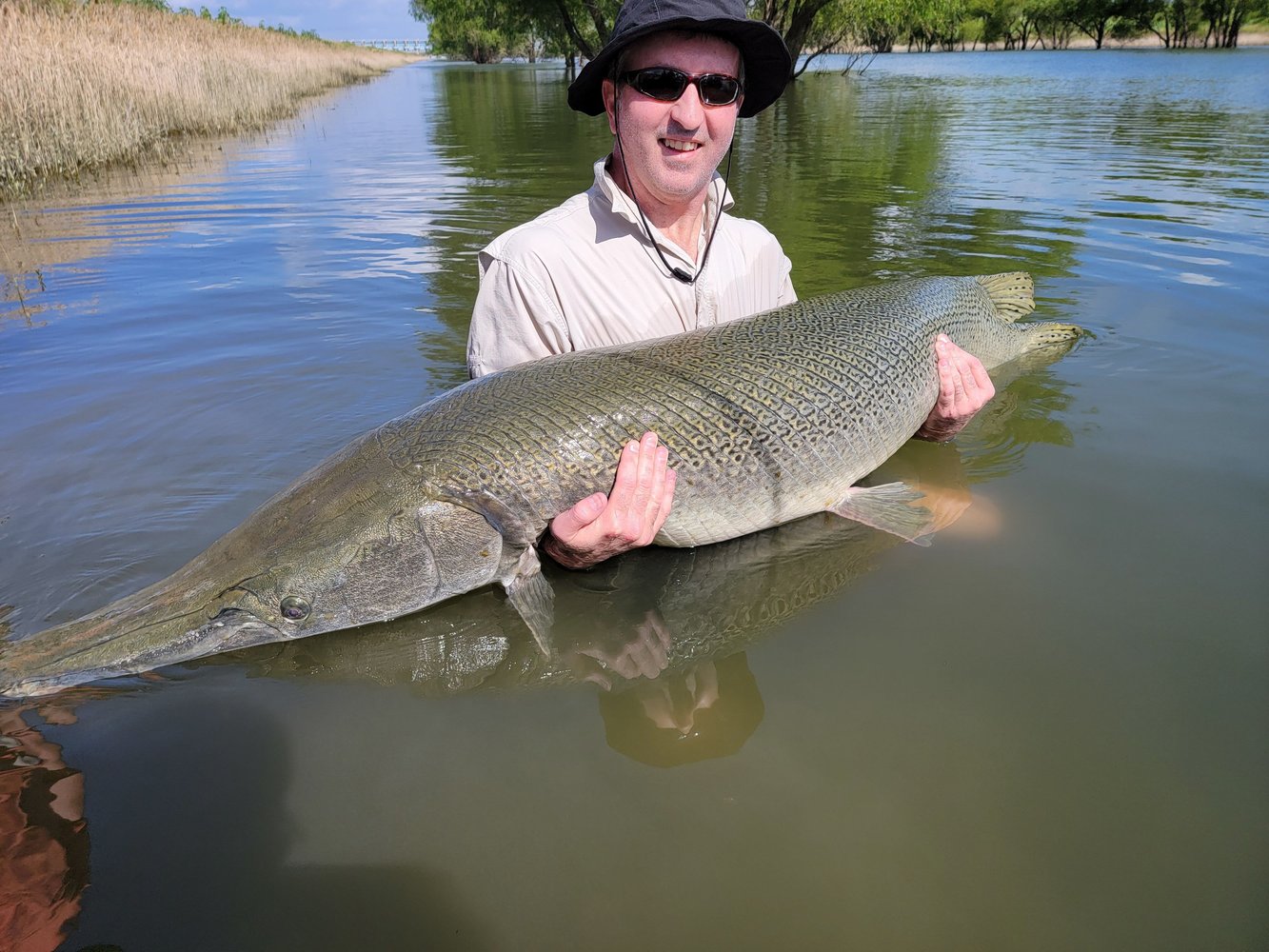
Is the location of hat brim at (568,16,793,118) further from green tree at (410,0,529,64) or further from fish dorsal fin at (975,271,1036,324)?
green tree at (410,0,529,64)

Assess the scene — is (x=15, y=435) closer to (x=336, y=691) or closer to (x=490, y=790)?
(x=336, y=691)

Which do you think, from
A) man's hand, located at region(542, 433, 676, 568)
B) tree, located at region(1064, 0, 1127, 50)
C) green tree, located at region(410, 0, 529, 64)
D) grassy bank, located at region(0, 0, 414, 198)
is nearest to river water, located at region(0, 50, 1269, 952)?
man's hand, located at region(542, 433, 676, 568)

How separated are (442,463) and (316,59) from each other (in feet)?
142

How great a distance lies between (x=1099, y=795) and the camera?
2.15m

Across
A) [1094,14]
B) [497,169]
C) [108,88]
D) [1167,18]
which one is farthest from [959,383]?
[1094,14]

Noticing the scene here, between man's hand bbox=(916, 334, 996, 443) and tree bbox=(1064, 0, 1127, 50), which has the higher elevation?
tree bbox=(1064, 0, 1127, 50)

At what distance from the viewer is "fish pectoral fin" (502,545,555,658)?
2.73 m

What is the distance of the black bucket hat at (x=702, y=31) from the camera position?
283 cm

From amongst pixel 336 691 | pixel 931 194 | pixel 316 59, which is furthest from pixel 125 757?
pixel 316 59

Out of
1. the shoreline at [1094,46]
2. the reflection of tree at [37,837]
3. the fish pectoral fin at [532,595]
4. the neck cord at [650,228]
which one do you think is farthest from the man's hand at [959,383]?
the shoreline at [1094,46]

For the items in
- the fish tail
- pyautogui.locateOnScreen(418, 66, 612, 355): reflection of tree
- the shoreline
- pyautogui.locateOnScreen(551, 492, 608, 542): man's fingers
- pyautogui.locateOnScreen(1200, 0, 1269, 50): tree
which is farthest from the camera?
the shoreline

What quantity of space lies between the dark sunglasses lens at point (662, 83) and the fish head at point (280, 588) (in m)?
1.85

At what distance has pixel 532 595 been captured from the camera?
2.79 metres

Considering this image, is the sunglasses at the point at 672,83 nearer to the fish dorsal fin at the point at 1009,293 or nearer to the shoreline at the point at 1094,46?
the fish dorsal fin at the point at 1009,293
